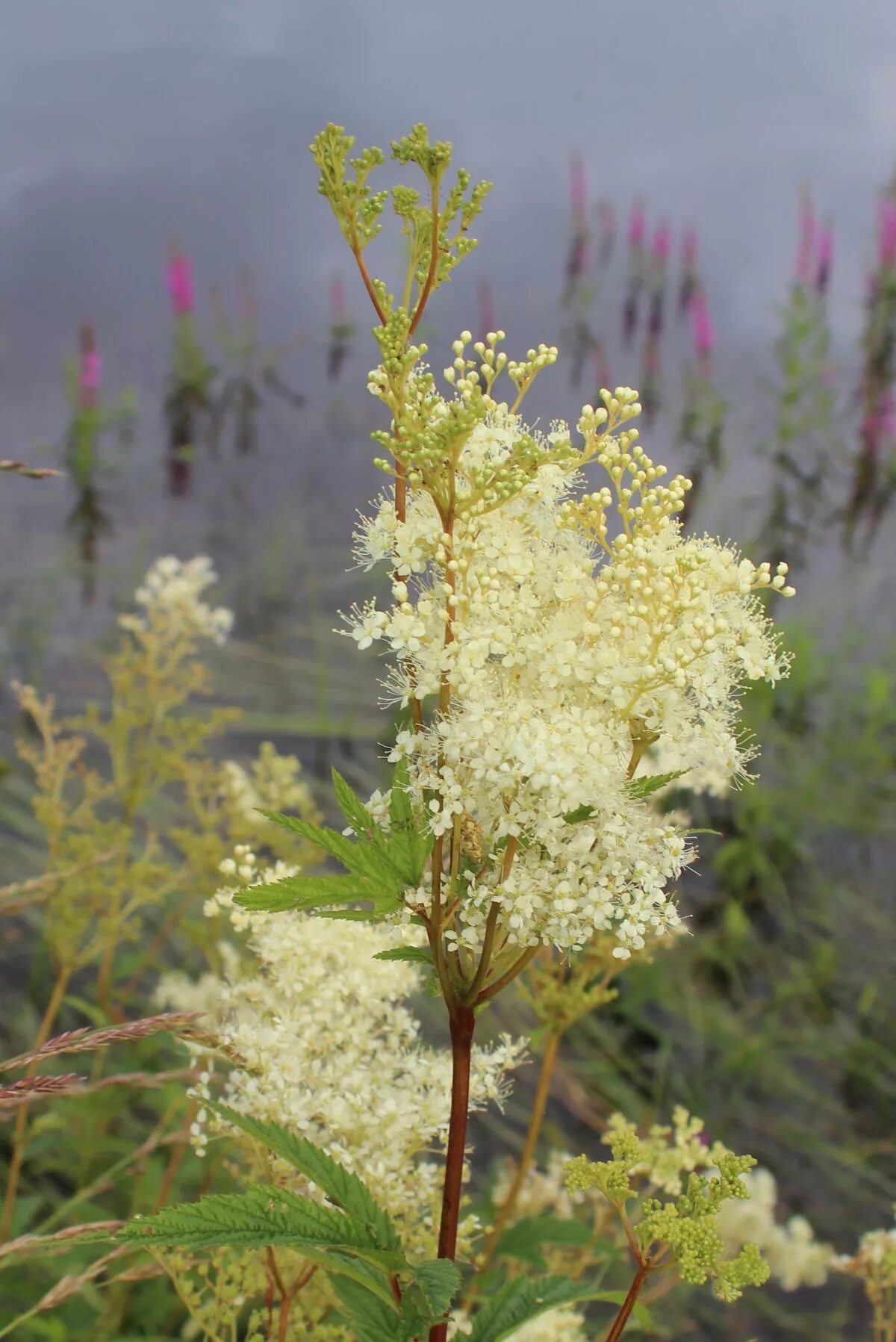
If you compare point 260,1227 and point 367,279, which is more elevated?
point 367,279

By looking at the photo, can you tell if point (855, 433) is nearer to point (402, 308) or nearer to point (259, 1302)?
point (259, 1302)

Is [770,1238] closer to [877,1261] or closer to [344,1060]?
[877,1261]

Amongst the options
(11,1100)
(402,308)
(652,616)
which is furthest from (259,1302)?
(402,308)

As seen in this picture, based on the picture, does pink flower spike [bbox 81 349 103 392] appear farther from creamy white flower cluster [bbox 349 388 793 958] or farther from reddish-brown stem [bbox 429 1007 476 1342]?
reddish-brown stem [bbox 429 1007 476 1342]

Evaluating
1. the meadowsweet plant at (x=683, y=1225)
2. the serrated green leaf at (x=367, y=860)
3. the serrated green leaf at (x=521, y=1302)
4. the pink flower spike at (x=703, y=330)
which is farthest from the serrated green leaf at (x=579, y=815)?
the pink flower spike at (x=703, y=330)

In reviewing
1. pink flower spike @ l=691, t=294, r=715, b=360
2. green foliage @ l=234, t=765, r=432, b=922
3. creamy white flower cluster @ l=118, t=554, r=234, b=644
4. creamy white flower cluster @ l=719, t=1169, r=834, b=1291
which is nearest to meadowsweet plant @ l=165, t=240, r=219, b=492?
pink flower spike @ l=691, t=294, r=715, b=360

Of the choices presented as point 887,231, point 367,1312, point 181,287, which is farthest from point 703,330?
point 367,1312

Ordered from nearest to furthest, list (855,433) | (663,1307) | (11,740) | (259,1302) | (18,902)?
(18,902)
(259,1302)
(663,1307)
(11,740)
(855,433)
